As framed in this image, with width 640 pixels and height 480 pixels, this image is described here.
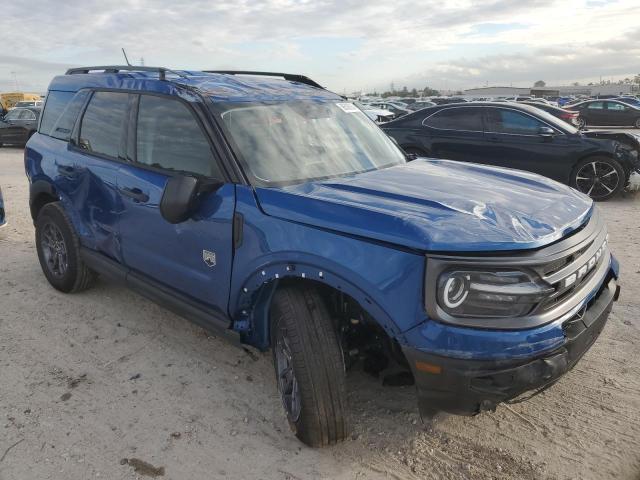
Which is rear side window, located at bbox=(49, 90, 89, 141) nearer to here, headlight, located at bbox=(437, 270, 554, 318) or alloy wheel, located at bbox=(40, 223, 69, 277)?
alloy wheel, located at bbox=(40, 223, 69, 277)

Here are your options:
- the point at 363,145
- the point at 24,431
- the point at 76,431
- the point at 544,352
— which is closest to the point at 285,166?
the point at 363,145

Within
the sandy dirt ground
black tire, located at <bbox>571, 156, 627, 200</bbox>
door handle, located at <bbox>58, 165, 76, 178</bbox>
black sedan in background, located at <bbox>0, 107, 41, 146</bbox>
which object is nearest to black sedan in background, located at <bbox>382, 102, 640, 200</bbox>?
black tire, located at <bbox>571, 156, 627, 200</bbox>

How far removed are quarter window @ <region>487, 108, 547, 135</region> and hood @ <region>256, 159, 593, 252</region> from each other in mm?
6007

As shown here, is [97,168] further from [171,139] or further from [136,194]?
[171,139]

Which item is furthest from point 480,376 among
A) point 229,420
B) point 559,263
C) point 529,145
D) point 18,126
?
point 18,126

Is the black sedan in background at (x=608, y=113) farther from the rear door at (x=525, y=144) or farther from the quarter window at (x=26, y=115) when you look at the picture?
the quarter window at (x=26, y=115)

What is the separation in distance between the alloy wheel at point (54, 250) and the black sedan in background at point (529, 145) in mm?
6717

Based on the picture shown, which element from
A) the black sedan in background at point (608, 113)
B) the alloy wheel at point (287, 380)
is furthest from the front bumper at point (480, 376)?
the black sedan in background at point (608, 113)

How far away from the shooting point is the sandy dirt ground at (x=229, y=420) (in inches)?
104

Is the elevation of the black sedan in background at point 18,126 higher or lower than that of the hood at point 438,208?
lower

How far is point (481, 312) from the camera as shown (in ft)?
7.18

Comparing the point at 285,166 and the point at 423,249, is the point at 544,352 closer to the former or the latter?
the point at 423,249

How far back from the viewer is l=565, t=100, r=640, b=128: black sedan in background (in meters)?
27.7

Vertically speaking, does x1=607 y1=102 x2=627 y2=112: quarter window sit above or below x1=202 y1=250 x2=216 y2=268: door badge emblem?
above
